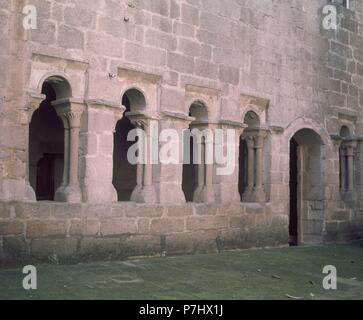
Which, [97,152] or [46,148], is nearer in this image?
[97,152]

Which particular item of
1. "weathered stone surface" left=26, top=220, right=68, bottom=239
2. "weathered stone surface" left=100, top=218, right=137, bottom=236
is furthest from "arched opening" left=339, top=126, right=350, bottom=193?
"weathered stone surface" left=26, top=220, right=68, bottom=239

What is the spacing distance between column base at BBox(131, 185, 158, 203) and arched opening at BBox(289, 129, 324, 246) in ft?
11.6

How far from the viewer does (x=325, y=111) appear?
8.98 m

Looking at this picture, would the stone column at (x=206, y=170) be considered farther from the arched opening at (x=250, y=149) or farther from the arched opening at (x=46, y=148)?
the arched opening at (x=46, y=148)

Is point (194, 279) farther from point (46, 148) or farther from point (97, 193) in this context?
point (46, 148)

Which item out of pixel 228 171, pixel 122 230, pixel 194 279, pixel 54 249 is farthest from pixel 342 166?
pixel 54 249

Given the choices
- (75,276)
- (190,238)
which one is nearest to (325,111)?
(190,238)

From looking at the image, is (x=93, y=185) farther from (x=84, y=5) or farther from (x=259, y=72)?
(x=259, y=72)

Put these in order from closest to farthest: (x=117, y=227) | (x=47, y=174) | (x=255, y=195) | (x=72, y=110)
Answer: (x=72, y=110) → (x=117, y=227) → (x=255, y=195) → (x=47, y=174)

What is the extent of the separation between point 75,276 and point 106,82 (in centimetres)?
232

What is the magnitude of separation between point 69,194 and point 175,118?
5.84 feet

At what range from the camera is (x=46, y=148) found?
872cm

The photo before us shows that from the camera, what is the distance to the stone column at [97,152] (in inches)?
229

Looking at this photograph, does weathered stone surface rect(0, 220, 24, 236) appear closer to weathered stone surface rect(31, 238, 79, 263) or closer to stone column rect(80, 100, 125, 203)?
weathered stone surface rect(31, 238, 79, 263)
